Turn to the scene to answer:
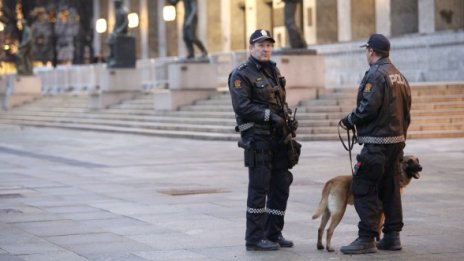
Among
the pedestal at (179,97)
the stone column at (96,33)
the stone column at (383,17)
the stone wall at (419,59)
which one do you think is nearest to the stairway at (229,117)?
the pedestal at (179,97)

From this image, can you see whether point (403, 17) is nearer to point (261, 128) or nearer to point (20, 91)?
point (20, 91)

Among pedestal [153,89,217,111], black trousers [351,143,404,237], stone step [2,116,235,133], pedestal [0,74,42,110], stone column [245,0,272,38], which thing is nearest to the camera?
black trousers [351,143,404,237]

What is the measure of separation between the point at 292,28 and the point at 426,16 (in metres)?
11.6

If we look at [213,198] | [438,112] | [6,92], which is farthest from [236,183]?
[6,92]

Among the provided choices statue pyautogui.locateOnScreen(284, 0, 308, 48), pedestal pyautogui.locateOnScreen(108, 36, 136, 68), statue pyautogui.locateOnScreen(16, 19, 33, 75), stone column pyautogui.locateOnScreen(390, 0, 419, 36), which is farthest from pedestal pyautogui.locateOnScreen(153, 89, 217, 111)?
statue pyautogui.locateOnScreen(16, 19, 33, 75)

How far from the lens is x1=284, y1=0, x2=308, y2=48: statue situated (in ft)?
101

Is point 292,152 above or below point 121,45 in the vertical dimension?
below

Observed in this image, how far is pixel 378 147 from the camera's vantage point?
970cm

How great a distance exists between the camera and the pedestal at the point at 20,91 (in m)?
54.6

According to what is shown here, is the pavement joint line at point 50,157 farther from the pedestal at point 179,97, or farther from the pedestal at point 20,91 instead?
the pedestal at point 20,91

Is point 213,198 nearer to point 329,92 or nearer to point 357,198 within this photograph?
point 357,198

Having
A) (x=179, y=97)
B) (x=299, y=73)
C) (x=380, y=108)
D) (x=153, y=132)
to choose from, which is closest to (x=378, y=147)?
(x=380, y=108)

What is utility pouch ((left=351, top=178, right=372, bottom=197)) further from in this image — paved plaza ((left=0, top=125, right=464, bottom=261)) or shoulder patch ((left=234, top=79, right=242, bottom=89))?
shoulder patch ((left=234, top=79, right=242, bottom=89))

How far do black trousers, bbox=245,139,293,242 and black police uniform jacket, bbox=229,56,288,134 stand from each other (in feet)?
0.80
